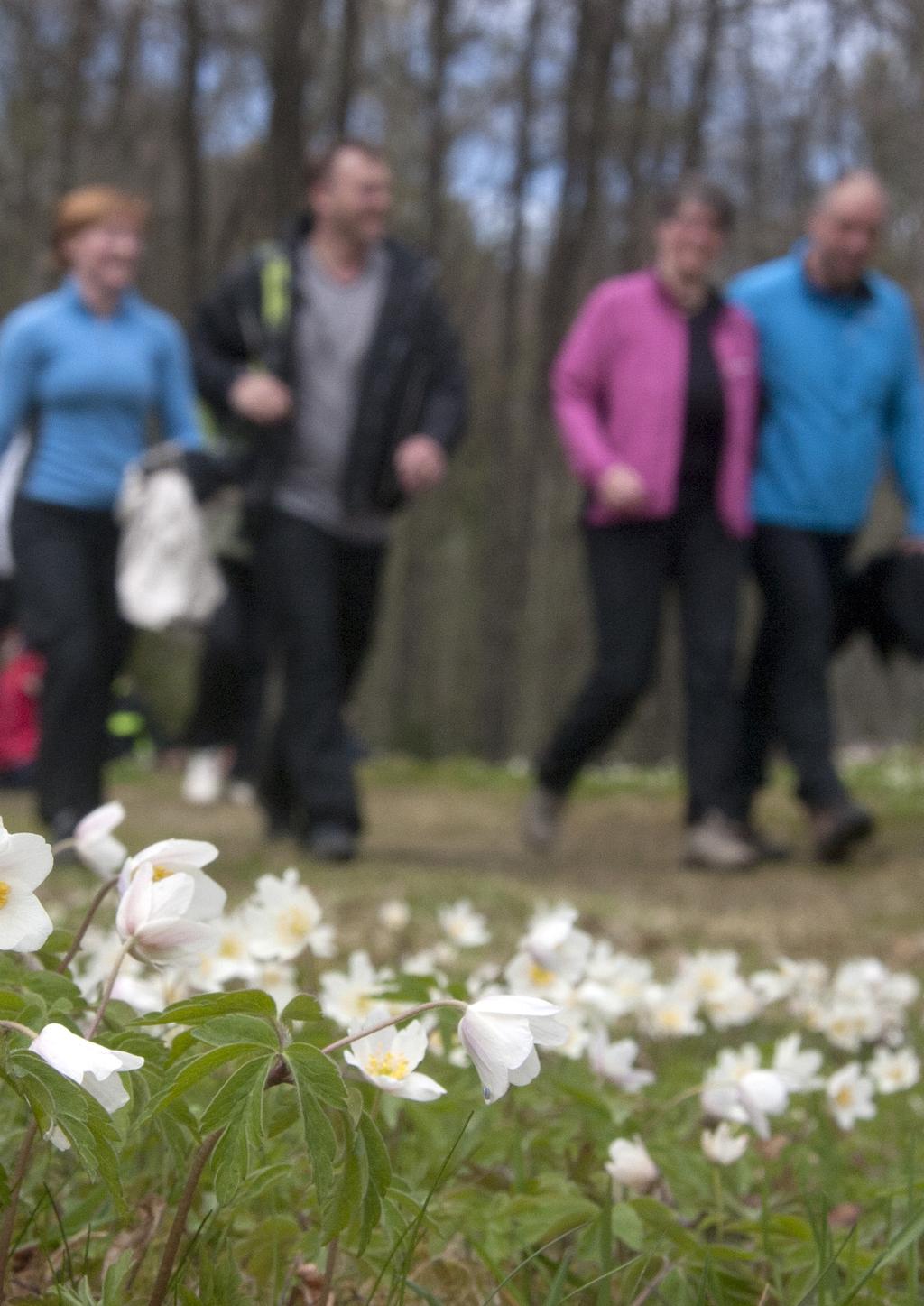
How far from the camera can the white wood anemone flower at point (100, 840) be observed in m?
1.64

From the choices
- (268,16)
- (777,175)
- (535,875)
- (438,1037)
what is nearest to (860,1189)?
(438,1037)

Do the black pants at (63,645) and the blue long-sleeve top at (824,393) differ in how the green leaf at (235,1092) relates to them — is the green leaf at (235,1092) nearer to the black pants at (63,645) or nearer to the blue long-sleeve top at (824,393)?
the black pants at (63,645)

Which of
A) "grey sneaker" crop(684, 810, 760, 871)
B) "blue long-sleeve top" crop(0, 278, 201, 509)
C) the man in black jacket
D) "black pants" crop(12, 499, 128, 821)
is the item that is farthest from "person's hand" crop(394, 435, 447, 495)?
"grey sneaker" crop(684, 810, 760, 871)

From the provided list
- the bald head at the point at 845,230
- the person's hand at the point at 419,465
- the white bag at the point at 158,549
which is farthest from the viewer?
the white bag at the point at 158,549

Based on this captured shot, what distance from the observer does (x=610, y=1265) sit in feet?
4.81

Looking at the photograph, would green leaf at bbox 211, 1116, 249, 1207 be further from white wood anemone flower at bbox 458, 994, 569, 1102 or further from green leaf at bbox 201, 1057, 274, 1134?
white wood anemone flower at bbox 458, 994, 569, 1102

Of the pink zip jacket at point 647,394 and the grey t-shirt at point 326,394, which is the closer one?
the grey t-shirt at point 326,394

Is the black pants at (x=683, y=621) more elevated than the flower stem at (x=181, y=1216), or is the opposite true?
the flower stem at (x=181, y=1216)

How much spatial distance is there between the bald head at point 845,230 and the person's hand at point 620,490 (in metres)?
1.19

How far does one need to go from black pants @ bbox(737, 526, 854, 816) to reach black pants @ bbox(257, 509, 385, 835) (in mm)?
1467

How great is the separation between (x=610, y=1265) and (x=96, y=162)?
16911mm

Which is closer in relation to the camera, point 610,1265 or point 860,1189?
point 610,1265

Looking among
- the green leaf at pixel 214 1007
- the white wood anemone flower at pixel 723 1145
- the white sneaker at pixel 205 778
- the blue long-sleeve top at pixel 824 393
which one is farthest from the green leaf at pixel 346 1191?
the white sneaker at pixel 205 778

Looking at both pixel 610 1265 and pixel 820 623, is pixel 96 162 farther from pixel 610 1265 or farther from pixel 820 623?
pixel 610 1265
